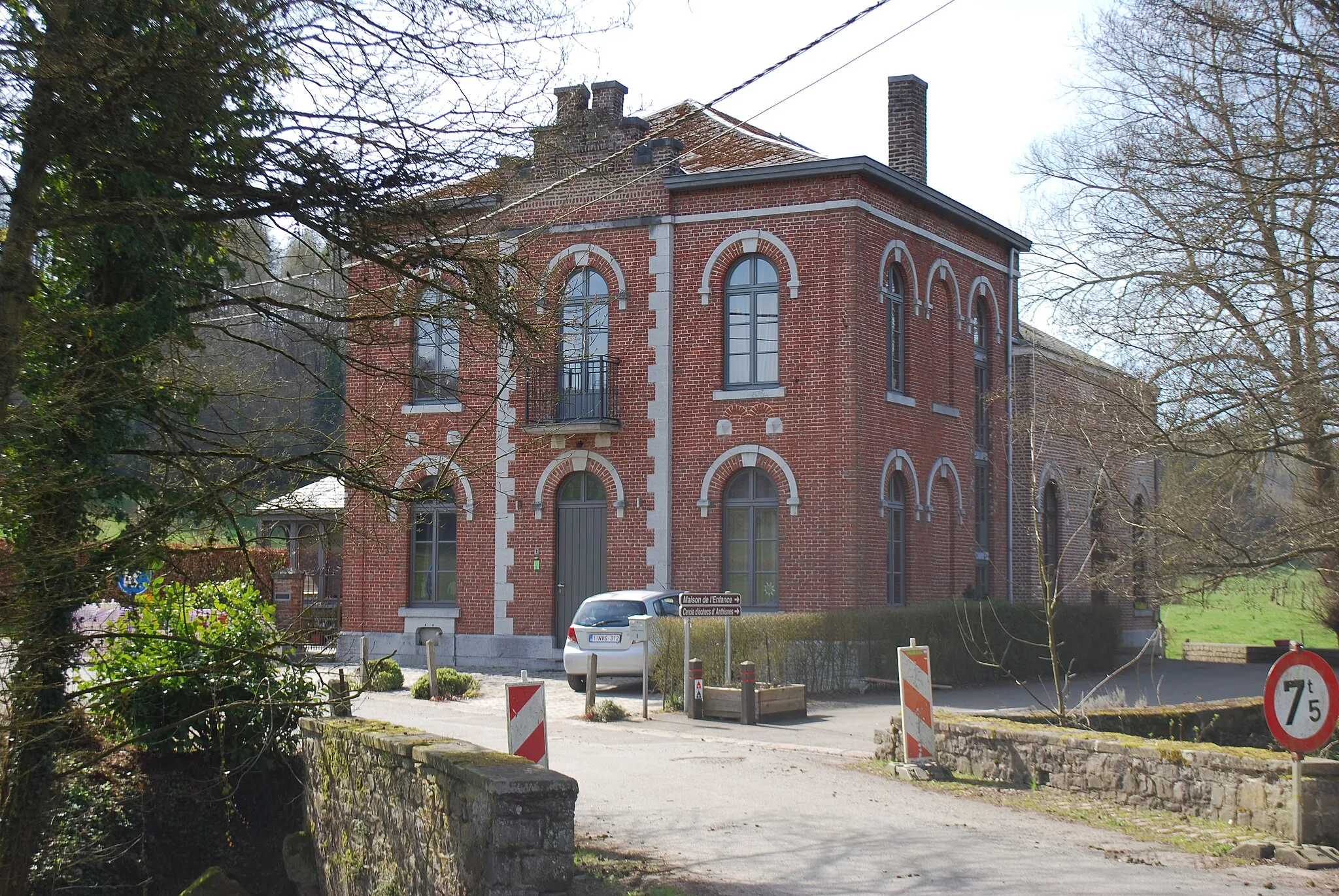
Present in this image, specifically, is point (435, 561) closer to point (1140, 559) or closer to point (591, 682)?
point (591, 682)

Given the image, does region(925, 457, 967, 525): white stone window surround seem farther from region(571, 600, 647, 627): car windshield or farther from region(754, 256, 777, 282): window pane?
region(571, 600, 647, 627): car windshield

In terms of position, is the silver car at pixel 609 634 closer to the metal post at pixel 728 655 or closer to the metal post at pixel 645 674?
the metal post at pixel 645 674

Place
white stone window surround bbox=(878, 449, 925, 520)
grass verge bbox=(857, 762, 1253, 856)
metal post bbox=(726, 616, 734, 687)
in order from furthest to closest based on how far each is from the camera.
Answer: white stone window surround bbox=(878, 449, 925, 520) → metal post bbox=(726, 616, 734, 687) → grass verge bbox=(857, 762, 1253, 856)

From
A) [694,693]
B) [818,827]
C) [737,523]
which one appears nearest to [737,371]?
[737,523]

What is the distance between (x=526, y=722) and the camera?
32.3ft

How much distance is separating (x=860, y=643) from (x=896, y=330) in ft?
23.7

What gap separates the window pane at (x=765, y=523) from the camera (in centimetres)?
2347

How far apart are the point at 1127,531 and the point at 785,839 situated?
20593 millimetres

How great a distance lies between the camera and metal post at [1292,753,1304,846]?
919 centimetres

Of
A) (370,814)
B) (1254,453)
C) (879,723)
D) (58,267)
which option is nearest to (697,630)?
(879,723)

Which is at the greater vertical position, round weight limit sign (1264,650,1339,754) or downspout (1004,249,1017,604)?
downspout (1004,249,1017,604)

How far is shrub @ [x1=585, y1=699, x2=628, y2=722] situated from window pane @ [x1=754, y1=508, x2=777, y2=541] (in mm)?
6800

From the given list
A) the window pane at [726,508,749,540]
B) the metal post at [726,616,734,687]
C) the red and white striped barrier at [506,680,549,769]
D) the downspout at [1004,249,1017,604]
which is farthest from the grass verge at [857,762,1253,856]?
the downspout at [1004,249,1017,604]

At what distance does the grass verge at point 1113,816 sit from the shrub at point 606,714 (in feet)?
19.2
